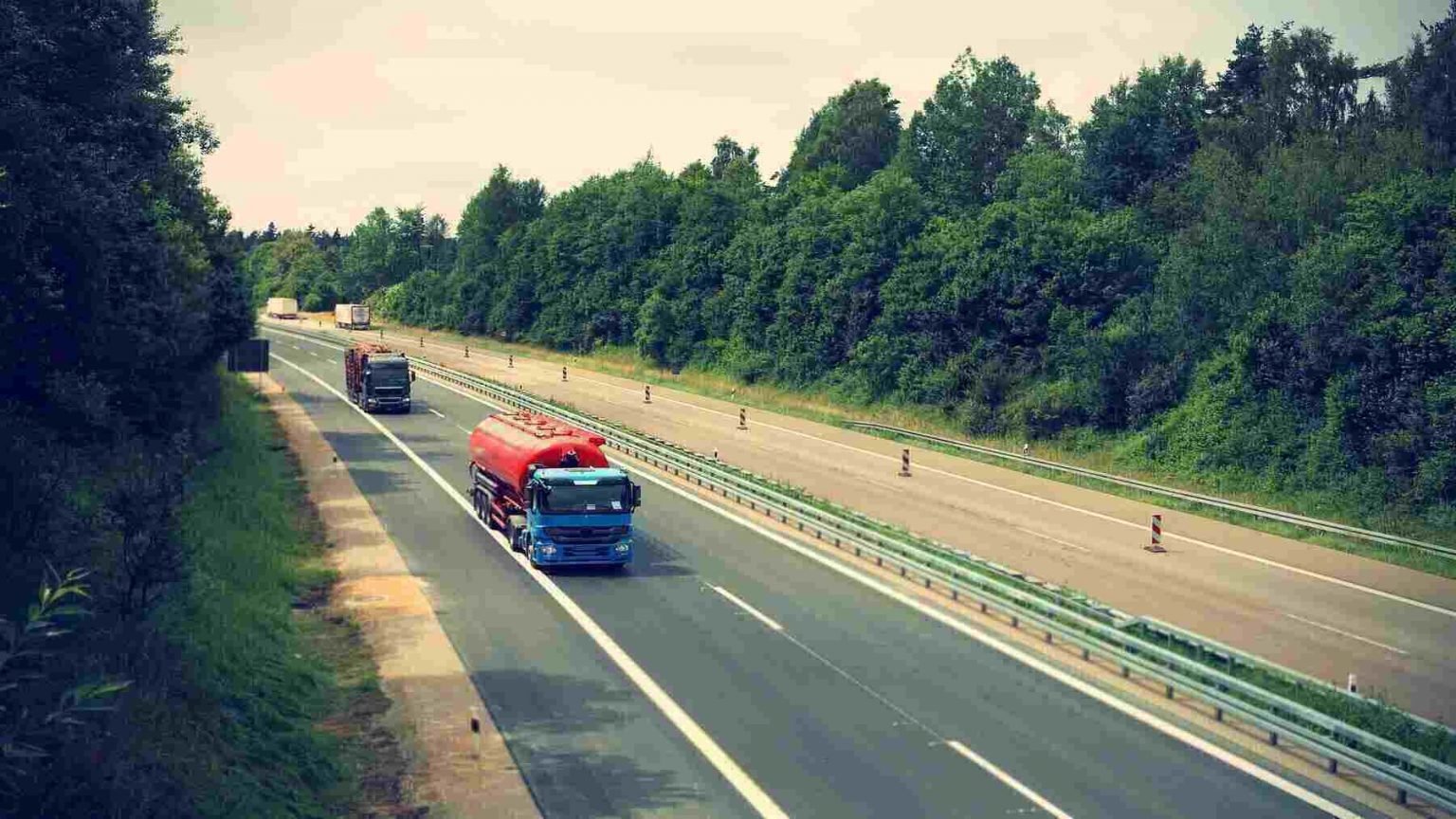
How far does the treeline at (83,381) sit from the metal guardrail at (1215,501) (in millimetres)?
31117

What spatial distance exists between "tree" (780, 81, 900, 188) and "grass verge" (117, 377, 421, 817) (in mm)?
104609

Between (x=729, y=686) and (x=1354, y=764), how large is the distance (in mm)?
9202

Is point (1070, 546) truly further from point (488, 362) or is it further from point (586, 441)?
point (488, 362)

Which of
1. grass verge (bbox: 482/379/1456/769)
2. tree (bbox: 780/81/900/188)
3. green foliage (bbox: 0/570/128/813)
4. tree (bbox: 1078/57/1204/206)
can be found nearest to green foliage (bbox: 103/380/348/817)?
green foliage (bbox: 0/570/128/813)

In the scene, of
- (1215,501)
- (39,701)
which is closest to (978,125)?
(1215,501)

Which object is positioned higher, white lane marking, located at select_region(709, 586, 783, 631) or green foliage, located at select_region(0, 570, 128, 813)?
green foliage, located at select_region(0, 570, 128, 813)

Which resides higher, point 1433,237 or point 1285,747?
point 1433,237

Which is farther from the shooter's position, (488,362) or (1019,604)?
(488,362)

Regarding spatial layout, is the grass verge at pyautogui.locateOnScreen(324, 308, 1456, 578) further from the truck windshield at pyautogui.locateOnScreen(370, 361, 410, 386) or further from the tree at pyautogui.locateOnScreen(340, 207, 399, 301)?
the tree at pyautogui.locateOnScreen(340, 207, 399, 301)

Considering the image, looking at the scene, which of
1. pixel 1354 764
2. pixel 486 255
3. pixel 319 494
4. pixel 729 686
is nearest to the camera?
pixel 1354 764

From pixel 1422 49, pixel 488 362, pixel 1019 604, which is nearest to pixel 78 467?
pixel 1019 604

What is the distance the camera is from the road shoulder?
16.3 m

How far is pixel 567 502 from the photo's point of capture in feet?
93.9

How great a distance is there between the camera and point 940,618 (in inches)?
993
